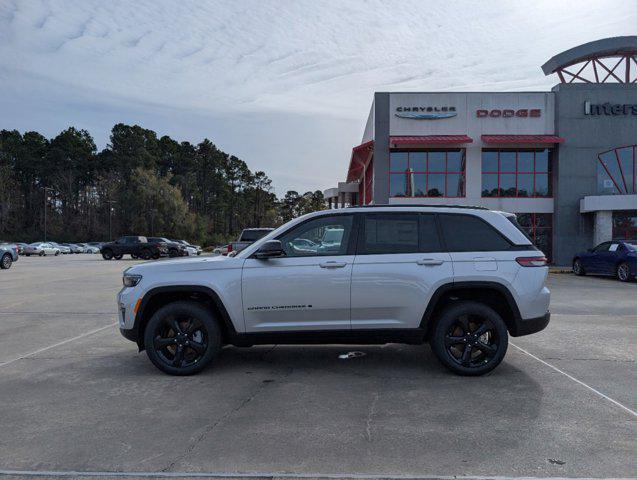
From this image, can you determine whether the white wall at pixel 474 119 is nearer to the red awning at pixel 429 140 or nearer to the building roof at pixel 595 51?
the red awning at pixel 429 140

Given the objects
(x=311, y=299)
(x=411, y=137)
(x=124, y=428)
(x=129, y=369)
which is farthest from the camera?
(x=411, y=137)

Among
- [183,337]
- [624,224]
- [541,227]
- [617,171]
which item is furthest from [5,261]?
[617,171]

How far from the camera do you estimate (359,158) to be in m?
35.9

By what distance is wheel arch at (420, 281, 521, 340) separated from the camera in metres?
5.72

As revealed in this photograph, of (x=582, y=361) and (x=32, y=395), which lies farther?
(x=582, y=361)

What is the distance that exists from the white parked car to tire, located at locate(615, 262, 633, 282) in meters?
51.0

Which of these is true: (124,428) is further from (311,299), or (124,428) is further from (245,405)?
(311,299)

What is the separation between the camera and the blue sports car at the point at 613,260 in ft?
59.0

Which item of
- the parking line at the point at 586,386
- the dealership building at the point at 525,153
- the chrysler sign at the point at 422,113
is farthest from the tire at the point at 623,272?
the chrysler sign at the point at 422,113

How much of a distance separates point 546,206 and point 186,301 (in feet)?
91.1

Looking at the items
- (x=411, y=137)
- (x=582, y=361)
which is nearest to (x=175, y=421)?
(x=582, y=361)

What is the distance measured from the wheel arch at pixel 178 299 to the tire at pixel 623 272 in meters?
16.6

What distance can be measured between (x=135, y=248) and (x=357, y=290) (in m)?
35.3

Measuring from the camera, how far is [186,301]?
5.95m
